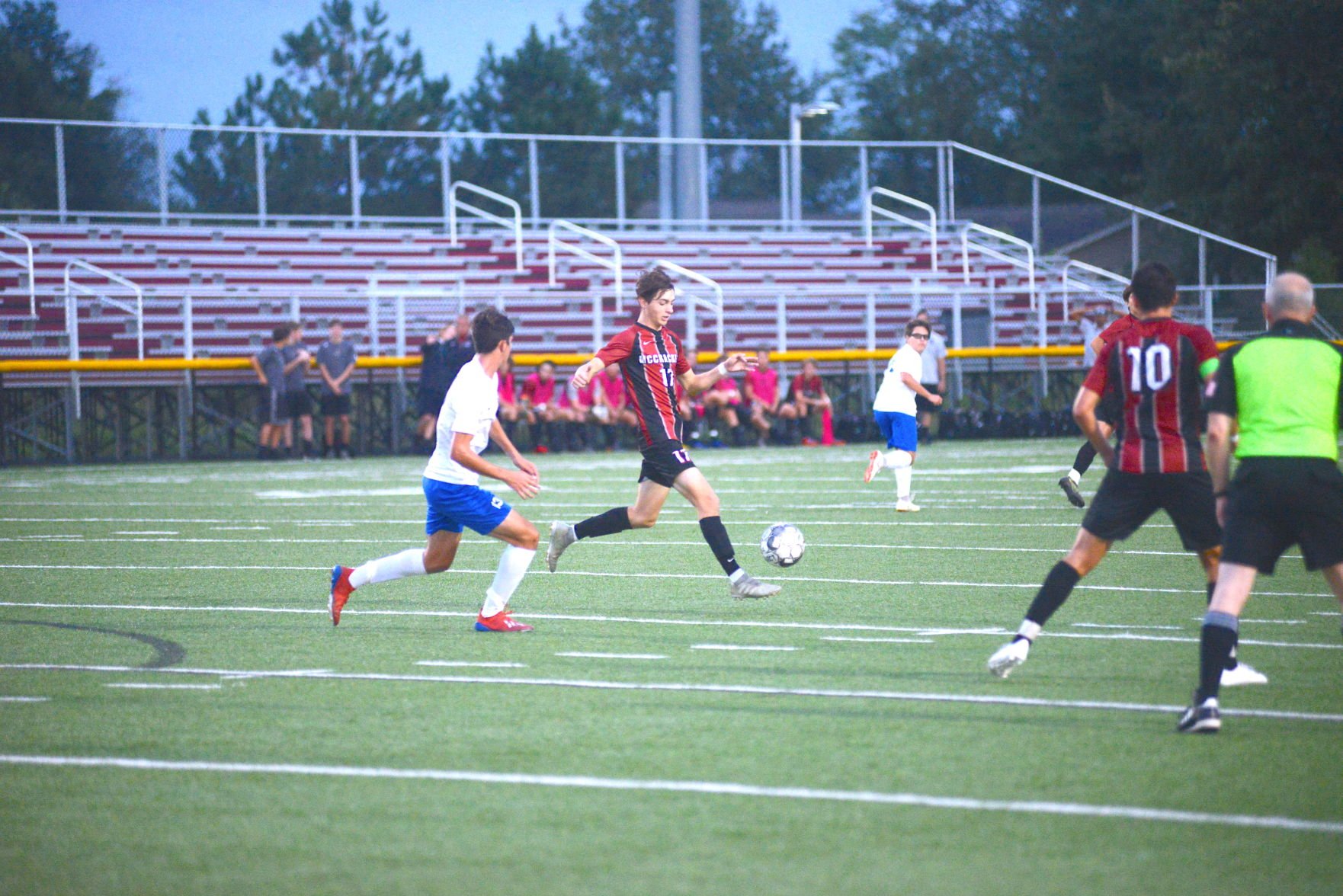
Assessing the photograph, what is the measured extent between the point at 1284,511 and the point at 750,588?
4.03 metres

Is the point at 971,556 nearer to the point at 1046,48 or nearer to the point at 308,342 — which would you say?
the point at 308,342

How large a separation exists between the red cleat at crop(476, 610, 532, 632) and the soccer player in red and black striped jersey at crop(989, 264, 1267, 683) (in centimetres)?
285

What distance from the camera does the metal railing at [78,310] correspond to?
26.1 meters

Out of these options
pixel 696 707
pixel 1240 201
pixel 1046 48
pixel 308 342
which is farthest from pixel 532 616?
pixel 1046 48

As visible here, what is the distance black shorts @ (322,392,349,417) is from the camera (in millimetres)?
26359

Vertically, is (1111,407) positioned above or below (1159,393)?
below

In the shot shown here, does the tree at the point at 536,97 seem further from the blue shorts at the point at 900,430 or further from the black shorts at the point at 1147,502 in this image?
the black shorts at the point at 1147,502

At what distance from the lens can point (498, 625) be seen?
902 centimetres

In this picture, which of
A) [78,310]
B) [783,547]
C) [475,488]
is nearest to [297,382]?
[78,310]

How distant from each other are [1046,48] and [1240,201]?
23288 millimetres

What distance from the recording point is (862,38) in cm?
8581

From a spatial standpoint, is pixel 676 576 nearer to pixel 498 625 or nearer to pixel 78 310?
pixel 498 625

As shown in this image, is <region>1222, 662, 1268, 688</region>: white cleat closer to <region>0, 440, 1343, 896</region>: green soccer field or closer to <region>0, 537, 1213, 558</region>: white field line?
<region>0, 440, 1343, 896</region>: green soccer field

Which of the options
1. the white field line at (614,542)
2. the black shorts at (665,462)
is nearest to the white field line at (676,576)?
the black shorts at (665,462)
